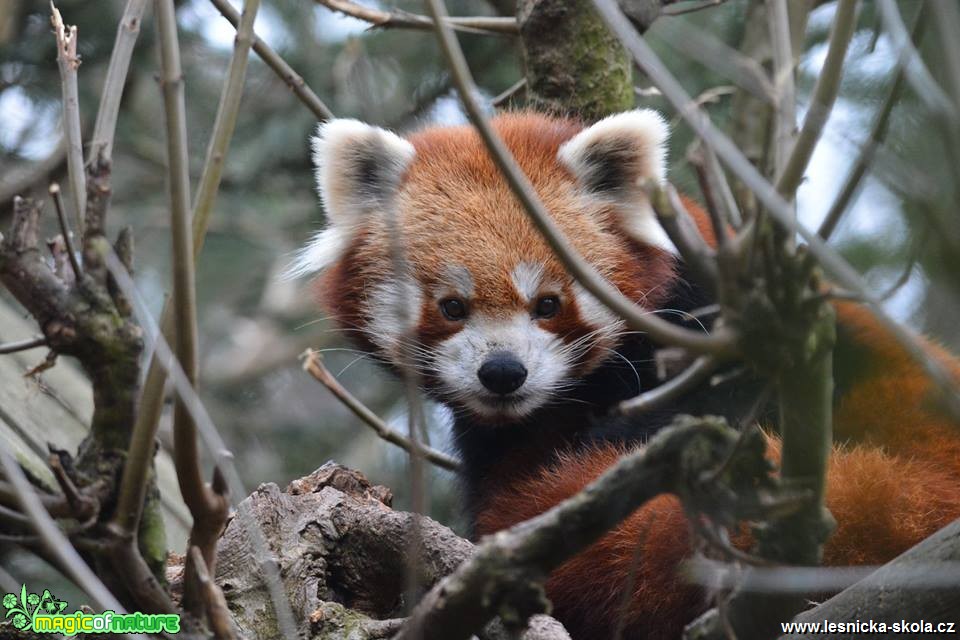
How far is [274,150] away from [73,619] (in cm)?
403

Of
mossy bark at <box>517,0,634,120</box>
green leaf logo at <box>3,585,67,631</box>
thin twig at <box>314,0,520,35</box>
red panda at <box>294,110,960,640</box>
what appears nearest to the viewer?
green leaf logo at <box>3,585,67,631</box>

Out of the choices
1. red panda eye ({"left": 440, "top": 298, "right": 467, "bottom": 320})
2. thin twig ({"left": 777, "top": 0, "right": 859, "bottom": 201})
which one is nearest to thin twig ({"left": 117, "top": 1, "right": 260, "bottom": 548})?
thin twig ({"left": 777, "top": 0, "right": 859, "bottom": 201})

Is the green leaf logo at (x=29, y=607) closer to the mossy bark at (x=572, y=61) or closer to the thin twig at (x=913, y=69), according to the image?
the thin twig at (x=913, y=69)

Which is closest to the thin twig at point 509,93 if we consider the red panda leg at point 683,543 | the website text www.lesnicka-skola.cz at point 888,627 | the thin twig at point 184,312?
the red panda leg at point 683,543

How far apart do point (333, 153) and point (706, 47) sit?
2.31 metres

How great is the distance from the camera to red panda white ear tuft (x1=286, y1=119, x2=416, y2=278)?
370 cm

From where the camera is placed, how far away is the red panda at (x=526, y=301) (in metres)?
2.99

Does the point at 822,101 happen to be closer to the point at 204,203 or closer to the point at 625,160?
Result: the point at 204,203

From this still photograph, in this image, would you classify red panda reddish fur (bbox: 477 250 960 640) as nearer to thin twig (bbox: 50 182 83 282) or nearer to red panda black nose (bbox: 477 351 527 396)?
red panda black nose (bbox: 477 351 527 396)

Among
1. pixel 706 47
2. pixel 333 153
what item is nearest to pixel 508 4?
pixel 333 153

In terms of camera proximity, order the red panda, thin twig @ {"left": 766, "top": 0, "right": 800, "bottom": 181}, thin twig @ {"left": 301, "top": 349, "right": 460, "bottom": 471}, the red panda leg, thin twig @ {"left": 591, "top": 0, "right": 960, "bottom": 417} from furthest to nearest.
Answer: the red panda
the red panda leg
thin twig @ {"left": 301, "top": 349, "right": 460, "bottom": 471}
thin twig @ {"left": 766, "top": 0, "right": 800, "bottom": 181}
thin twig @ {"left": 591, "top": 0, "right": 960, "bottom": 417}

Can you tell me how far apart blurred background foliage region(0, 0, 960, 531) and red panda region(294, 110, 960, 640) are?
26 centimetres

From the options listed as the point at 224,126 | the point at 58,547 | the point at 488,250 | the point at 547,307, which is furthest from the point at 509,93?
the point at 58,547

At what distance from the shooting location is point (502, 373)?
3.36 metres
